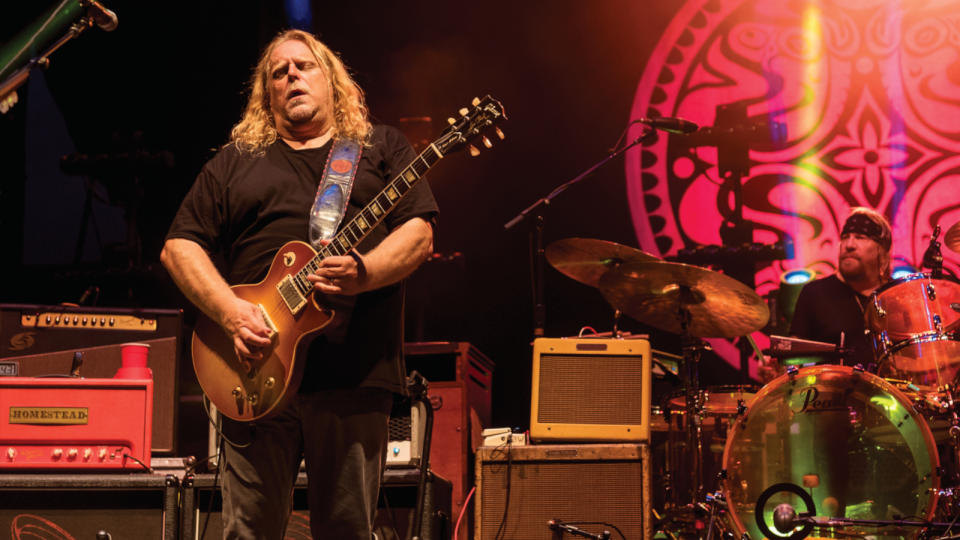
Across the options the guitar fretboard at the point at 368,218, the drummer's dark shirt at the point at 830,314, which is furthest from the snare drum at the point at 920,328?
the guitar fretboard at the point at 368,218

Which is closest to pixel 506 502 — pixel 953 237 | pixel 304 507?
pixel 304 507

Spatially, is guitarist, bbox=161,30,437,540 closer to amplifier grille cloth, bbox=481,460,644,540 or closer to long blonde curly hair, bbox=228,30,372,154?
long blonde curly hair, bbox=228,30,372,154

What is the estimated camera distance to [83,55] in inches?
277

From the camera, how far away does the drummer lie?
570 centimetres

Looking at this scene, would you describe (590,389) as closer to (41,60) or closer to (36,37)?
(41,60)

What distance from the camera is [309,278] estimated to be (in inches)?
104

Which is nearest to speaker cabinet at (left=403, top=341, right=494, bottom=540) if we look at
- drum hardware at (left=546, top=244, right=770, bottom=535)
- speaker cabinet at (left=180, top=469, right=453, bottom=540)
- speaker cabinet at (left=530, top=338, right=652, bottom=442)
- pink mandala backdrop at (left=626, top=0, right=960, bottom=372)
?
speaker cabinet at (left=530, top=338, right=652, bottom=442)

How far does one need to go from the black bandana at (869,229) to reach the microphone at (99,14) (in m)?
3.98

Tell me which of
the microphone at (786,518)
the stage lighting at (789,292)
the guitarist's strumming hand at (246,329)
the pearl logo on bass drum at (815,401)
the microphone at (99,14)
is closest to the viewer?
the guitarist's strumming hand at (246,329)

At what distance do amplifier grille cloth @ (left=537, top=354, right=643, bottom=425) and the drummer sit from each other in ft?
6.00

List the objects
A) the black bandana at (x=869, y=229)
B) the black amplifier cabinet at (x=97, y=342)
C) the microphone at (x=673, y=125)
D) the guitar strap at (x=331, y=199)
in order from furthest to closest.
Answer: the black bandana at (x=869, y=229)
the microphone at (x=673, y=125)
the black amplifier cabinet at (x=97, y=342)
the guitar strap at (x=331, y=199)

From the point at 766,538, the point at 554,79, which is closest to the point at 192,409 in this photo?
the point at 766,538

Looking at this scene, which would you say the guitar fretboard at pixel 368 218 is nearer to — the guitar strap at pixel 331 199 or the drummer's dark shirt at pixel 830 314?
the guitar strap at pixel 331 199

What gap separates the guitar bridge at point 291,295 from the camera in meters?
2.70
